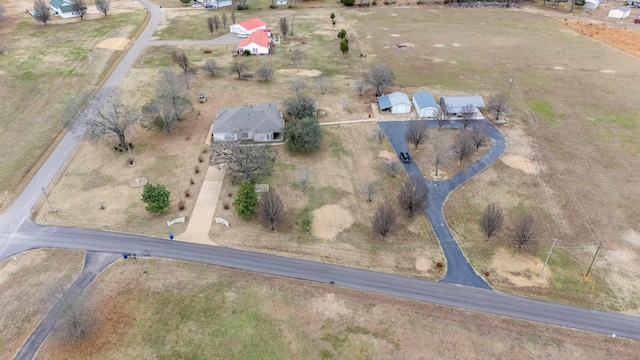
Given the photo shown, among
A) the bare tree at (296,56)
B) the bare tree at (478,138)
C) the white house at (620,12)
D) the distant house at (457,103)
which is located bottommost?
the bare tree at (478,138)

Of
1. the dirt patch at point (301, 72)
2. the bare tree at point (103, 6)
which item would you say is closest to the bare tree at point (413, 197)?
the dirt patch at point (301, 72)

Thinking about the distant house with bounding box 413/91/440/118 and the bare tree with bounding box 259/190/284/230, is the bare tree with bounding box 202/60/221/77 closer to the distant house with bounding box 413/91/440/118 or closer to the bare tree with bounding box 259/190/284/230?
the distant house with bounding box 413/91/440/118

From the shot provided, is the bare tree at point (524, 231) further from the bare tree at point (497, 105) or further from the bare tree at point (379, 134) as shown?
the bare tree at point (497, 105)

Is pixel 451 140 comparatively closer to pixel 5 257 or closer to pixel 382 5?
pixel 5 257

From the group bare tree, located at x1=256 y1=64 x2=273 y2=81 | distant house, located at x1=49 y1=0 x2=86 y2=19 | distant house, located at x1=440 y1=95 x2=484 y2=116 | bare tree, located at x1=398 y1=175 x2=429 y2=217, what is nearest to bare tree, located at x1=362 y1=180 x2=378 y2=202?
bare tree, located at x1=398 y1=175 x2=429 y2=217

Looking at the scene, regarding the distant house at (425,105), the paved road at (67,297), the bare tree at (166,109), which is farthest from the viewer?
the distant house at (425,105)

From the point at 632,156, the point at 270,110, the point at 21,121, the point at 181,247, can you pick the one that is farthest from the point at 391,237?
the point at 21,121

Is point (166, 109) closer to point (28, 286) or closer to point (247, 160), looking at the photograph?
point (247, 160)
